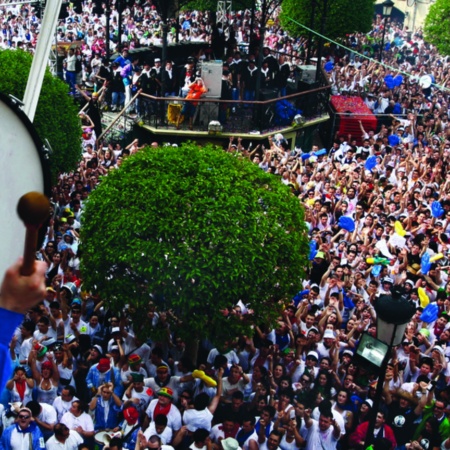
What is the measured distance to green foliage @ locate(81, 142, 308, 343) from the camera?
7785 mm

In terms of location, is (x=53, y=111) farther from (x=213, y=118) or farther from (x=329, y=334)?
(x=213, y=118)

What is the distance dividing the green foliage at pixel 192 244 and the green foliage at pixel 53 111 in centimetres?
376

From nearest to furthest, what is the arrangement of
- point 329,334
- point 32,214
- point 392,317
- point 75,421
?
point 32,214 < point 392,317 < point 75,421 < point 329,334

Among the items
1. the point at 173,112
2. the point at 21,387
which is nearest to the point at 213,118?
the point at 173,112

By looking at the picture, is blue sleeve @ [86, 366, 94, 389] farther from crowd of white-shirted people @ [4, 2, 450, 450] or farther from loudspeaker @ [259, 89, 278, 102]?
loudspeaker @ [259, 89, 278, 102]

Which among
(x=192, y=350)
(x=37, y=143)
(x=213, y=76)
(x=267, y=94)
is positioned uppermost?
(x=37, y=143)

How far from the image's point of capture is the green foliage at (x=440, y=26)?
88.7 ft

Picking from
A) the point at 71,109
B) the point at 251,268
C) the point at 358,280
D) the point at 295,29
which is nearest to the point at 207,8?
the point at 295,29

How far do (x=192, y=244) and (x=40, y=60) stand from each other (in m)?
3.77

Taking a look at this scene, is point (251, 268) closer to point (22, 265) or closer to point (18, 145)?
point (18, 145)

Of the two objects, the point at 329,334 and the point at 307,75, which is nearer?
the point at 329,334

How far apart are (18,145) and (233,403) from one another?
5.34 meters

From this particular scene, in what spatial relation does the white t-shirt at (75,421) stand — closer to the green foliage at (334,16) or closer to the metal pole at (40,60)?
the metal pole at (40,60)

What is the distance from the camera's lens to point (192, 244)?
7777 mm
